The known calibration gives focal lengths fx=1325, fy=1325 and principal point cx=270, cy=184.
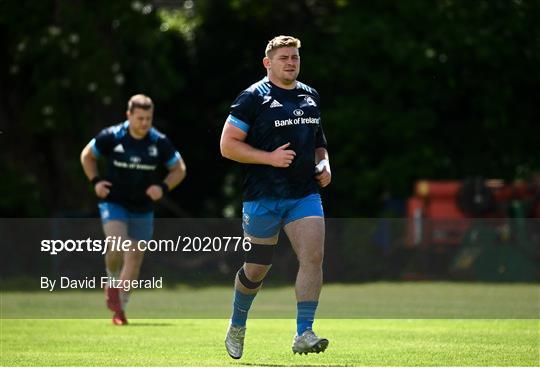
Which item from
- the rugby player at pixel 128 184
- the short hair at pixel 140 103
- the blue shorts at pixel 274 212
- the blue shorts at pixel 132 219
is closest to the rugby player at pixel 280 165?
the blue shorts at pixel 274 212

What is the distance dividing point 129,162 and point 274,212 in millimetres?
4898

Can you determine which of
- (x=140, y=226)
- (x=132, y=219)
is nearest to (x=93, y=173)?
(x=132, y=219)

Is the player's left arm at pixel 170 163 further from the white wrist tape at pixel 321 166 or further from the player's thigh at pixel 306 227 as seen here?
the player's thigh at pixel 306 227

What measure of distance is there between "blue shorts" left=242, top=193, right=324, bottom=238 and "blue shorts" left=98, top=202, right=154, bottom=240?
4.59 m

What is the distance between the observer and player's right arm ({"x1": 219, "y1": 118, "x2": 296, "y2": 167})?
31.7 ft

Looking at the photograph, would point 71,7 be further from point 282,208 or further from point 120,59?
point 282,208

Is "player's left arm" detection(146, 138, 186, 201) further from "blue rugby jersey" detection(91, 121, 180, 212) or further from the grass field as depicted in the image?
the grass field

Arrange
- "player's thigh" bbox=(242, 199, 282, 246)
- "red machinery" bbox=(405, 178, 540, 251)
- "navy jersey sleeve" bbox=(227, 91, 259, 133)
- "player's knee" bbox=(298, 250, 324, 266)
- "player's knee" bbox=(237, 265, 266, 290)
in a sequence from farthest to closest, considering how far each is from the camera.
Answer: "red machinery" bbox=(405, 178, 540, 251)
"player's knee" bbox=(237, 265, 266, 290)
"player's thigh" bbox=(242, 199, 282, 246)
"navy jersey sleeve" bbox=(227, 91, 259, 133)
"player's knee" bbox=(298, 250, 324, 266)

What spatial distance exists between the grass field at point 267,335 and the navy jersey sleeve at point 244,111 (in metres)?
1.77

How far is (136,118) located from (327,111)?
16.1m

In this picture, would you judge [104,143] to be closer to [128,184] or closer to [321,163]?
[128,184]

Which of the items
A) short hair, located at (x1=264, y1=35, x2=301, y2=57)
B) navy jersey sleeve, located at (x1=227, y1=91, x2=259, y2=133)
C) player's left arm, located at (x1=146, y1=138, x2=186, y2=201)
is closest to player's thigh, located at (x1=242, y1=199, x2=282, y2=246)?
navy jersey sleeve, located at (x1=227, y1=91, x2=259, y2=133)

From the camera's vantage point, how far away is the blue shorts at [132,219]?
47.2 feet

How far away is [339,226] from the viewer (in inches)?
944
